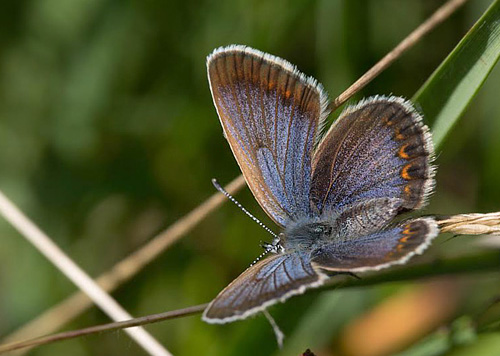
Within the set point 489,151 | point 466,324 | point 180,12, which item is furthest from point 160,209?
point 466,324

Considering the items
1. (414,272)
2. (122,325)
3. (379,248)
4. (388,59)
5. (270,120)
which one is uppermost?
(270,120)

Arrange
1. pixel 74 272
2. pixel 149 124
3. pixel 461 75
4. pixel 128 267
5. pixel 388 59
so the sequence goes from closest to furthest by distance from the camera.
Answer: pixel 461 75 → pixel 388 59 → pixel 74 272 → pixel 128 267 → pixel 149 124

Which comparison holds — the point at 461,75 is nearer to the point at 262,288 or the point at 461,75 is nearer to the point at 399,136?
the point at 399,136

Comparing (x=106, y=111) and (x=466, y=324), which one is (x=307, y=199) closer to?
(x=466, y=324)

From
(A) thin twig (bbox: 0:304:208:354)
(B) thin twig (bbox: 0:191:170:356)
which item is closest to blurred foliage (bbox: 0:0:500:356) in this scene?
(B) thin twig (bbox: 0:191:170:356)

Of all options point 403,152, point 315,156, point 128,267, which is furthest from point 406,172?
point 128,267

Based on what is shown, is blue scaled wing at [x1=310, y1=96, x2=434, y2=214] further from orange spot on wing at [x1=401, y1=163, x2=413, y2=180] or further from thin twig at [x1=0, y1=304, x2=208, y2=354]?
thin twig at [x1=0, y1=304, x2=208, y2=354]
